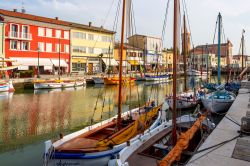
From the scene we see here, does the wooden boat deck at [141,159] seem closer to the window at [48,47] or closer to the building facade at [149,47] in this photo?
the window at [48,47]

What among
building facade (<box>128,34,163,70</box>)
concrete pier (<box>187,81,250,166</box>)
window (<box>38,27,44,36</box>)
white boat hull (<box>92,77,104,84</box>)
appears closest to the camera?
concrete pier (<box>187,81,250,166</box>)

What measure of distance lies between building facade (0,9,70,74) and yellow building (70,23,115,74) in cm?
201

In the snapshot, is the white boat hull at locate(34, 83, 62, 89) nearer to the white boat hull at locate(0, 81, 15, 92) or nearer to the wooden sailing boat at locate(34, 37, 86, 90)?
the wooden sailing boat at locate(34, 37, 86, 90)

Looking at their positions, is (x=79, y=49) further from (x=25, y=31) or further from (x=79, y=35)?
(x=25, y=31)

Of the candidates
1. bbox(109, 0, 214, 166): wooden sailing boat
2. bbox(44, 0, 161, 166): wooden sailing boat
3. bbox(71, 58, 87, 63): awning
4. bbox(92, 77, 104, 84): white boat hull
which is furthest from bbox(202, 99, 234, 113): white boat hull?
bbox(71, 58, 87, 63): awning

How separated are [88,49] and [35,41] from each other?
13984 millimetres

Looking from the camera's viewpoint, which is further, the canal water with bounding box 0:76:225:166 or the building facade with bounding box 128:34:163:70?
the building facade with bounding box 128:34:163:70

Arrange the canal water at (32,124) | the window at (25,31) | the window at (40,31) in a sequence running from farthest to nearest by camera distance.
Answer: the window at (40,31)
the window at (25,31)
the canal water at (32,124)

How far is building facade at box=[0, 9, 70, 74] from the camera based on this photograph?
4509cm

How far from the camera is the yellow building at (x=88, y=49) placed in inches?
2243

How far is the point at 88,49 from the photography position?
59.8 m

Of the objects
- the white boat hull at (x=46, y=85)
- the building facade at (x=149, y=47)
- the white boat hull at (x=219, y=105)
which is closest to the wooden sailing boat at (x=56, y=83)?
the white boat hull at (x=46, y=85)

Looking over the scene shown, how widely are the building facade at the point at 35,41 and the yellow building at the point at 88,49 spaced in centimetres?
201

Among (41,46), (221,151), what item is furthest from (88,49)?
(221,151)
